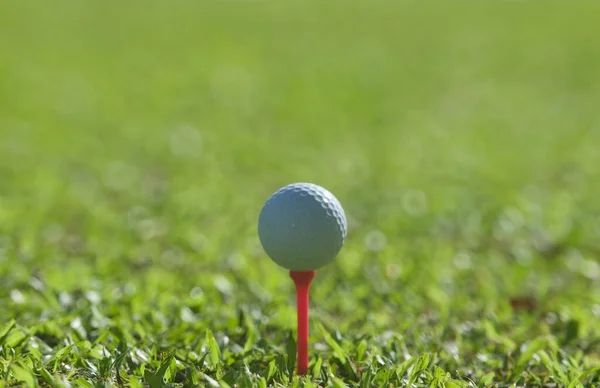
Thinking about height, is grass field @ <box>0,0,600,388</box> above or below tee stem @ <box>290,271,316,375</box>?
below

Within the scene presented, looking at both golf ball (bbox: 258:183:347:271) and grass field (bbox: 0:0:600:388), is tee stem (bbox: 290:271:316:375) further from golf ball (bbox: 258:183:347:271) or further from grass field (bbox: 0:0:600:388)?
grass field (bbox: 0:0:600:388)

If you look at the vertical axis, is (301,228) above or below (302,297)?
above

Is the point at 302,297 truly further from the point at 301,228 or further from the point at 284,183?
the point at 284,183

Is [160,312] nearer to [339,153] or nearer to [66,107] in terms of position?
[339,153]

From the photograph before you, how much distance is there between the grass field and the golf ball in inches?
17.0

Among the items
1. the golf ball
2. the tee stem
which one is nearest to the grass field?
the tee stem

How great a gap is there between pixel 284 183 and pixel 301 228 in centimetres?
355

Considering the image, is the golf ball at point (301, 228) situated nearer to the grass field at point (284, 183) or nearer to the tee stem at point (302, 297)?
the tee stem at point (302, 297)

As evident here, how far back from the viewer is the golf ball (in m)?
2.67

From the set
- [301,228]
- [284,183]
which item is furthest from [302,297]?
[284,183]

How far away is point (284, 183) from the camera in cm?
621

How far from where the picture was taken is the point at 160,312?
3.61 m

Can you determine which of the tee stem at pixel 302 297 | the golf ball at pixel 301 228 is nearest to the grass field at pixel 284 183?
the tee stem at pixel 302 297

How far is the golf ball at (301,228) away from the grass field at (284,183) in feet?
1.41
